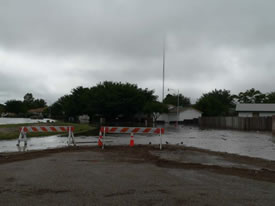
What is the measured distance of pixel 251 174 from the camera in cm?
802

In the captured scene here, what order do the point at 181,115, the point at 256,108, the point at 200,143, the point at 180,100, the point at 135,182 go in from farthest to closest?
the point at 180,100
the point at 181,115
the point at 256,108
the point at 200,143
the point at 135,182

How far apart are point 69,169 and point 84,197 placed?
302 cm

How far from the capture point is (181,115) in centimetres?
6719

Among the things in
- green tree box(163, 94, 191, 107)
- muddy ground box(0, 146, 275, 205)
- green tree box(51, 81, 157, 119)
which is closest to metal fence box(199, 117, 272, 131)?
green tree box(51, 81, 157, 119)

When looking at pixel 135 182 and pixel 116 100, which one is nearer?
pixel 135 182

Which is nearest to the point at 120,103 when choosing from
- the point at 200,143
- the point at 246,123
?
the point at 246,123

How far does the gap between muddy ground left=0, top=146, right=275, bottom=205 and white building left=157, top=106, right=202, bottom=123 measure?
5743 cm

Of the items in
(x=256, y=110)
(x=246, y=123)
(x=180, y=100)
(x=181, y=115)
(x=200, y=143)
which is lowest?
(x=200, y=143)

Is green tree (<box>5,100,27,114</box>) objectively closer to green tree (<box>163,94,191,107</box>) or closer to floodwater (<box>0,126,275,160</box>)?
green tree (<box>163,94,191,107</box>)

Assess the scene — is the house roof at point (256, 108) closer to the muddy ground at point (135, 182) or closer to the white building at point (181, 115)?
the white building at point (181, 115)

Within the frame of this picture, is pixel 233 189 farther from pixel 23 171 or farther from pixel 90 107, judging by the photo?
pixel 90 107

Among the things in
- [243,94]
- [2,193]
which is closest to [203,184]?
[2,193]

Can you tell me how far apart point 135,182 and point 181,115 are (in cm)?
6148

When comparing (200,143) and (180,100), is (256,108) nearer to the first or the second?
(200,143)
